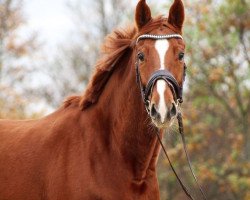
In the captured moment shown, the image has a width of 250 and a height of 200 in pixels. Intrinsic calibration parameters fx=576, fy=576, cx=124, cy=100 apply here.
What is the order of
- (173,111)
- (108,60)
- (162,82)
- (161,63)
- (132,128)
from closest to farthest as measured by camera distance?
(173,111) < (162,82) < (161,63) < (132,128) < (108,60)

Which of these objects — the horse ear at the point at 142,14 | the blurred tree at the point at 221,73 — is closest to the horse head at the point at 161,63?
the horse ear at the point at 142,14

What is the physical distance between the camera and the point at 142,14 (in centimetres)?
575

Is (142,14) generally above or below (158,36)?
above

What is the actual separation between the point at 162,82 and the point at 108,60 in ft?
3.59

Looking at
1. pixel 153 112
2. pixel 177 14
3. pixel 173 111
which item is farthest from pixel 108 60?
pixel 173 111

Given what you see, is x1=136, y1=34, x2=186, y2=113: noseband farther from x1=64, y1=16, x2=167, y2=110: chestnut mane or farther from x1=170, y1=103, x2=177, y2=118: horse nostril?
x1=64, y1=16, x2=167, y2=110: chestnut mane

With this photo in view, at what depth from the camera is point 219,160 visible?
23938mm

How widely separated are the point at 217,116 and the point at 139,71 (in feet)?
65.1

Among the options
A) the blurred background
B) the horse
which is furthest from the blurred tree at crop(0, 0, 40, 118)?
the horse

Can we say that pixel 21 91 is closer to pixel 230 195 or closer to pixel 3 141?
pixel 230 195

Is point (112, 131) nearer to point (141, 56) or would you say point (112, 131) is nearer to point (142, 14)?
point (141, 56)

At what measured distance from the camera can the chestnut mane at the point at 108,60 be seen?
595 cm

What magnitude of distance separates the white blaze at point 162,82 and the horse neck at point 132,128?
0.45 meters

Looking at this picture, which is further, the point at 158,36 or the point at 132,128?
the point at 132,128
